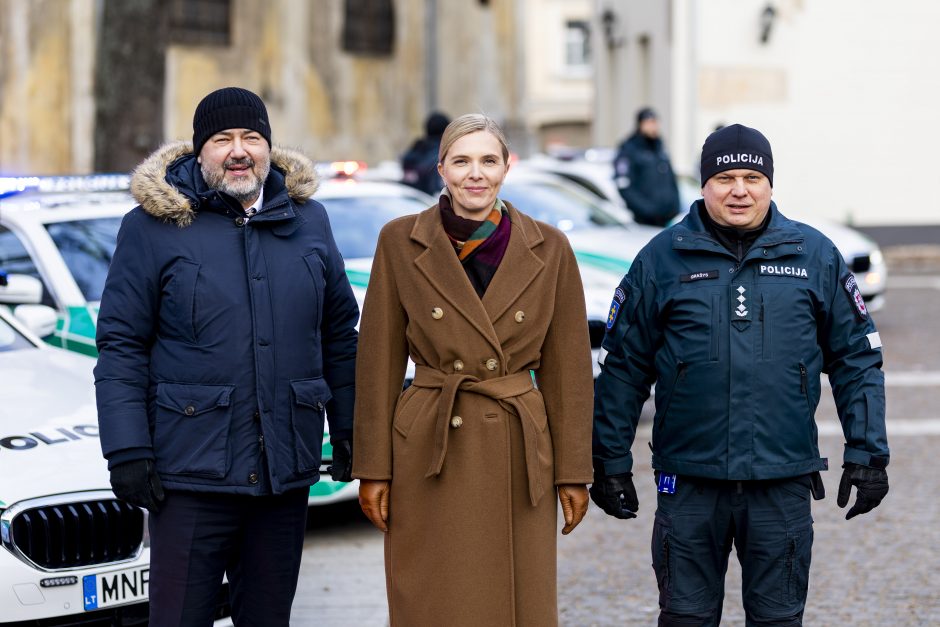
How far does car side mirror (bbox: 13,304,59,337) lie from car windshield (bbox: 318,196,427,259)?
2.44 meters

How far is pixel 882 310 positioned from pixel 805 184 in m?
7.78

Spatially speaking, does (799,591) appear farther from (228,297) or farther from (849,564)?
(849,564)

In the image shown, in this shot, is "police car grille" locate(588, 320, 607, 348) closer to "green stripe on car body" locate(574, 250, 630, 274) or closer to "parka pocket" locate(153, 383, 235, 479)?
"green stripe on car body" locate(574, 250, 630, 274)

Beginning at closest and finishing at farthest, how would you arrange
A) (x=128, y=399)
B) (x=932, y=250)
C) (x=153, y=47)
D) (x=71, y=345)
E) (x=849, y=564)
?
(x=128, y=399) → (x=849, y=564) → (x=71, y=345) → (x=153, y=47) → (x=932, y=250)

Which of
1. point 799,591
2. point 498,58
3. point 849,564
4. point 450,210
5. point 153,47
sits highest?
point 498,58

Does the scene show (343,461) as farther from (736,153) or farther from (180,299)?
(736,153)

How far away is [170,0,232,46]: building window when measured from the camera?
81.5 feet

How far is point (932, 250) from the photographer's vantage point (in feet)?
75.2

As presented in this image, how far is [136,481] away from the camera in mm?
4184

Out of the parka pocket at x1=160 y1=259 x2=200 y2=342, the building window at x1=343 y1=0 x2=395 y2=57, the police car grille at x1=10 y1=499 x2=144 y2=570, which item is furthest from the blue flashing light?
the building window at x1=343 y1=0 x2=395 y2=57

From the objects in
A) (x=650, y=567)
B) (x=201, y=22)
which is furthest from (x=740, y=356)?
(x=201, y=22)

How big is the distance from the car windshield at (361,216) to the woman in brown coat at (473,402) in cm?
505

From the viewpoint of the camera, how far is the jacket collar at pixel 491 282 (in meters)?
4.18

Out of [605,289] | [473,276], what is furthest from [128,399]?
[605,289]
